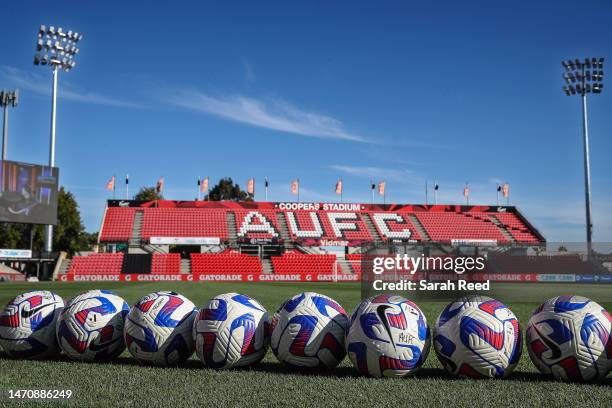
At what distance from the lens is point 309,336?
23.2 ft

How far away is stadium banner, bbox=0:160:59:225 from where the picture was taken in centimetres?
3775

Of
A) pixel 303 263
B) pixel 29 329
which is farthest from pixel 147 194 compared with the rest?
pixel 29 329

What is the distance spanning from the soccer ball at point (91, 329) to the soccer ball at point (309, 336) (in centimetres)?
218

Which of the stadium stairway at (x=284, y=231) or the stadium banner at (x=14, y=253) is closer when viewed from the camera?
the stadium banner at (x=14, y=253)

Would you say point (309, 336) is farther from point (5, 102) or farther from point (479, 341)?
point (5, 102)

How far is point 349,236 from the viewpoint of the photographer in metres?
60.5

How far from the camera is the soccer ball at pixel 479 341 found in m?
6.67

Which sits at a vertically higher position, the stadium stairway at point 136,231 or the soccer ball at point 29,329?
the stadium stairway at point 136,231

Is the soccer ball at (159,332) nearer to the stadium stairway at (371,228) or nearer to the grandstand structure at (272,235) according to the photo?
the grandstand structure at (272,235)

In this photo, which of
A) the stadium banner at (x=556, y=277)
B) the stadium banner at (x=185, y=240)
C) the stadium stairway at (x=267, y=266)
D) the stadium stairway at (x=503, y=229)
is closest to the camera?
the stadium banner at (x=556, y=277)

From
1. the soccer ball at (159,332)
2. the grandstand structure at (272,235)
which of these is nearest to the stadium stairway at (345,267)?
the grandstand structure at (272,235)

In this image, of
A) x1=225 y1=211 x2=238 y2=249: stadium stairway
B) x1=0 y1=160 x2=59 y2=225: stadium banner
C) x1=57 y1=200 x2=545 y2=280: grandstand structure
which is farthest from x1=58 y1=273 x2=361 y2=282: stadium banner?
x1=225 y1=211 x2=238 y2=249: stadium stairway

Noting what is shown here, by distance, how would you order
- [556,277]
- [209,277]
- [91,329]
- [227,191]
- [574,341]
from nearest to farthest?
[574,341] → [91,329] → [556,277] → [209,277] → [227,191]

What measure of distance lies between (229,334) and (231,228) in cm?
5345
